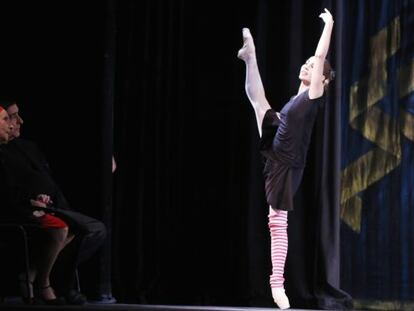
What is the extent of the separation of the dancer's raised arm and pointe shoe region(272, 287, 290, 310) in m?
1.11

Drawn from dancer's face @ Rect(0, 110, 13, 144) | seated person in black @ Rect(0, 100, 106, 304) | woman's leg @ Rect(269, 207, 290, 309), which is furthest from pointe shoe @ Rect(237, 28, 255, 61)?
dancer's face @ Rect(0, 110, 13, 144)

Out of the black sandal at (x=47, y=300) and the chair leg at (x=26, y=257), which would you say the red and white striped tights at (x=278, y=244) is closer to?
the black sandal at (x=47, y=300)

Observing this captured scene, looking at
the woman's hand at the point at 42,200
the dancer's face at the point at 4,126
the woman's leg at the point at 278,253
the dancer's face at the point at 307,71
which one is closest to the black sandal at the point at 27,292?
the woman's hand at the point at 42,200

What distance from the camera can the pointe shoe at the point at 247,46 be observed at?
4.75m

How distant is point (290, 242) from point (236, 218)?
42cm

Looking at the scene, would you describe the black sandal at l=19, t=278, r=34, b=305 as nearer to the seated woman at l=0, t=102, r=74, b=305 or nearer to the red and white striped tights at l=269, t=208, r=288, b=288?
the seated woman at l=0, t=102, r=74, b=305

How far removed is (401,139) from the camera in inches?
185

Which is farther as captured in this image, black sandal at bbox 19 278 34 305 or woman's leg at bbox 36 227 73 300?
woman's leg at bbox 36 227 73 300

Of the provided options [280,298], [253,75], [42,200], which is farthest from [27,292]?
[253,75]

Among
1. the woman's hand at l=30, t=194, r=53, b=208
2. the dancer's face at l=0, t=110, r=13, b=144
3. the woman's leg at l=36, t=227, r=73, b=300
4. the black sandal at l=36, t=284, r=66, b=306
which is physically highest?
the dancer's face at l=0, t=110, r=13, b=144

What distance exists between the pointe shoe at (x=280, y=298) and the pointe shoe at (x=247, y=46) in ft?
4.46

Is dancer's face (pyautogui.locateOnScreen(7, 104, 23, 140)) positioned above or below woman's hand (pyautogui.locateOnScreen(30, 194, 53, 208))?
above

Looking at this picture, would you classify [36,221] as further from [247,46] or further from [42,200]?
[247,46]

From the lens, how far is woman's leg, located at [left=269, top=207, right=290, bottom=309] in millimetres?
4547
